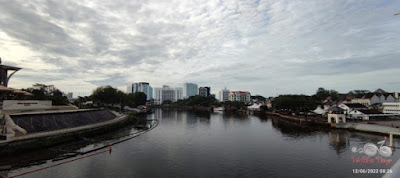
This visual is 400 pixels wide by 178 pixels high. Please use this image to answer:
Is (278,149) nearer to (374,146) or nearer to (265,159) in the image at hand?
(265,159)

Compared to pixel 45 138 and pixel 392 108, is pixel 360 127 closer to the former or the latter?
pixel 392 108

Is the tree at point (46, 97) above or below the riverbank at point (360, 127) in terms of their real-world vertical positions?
→ above

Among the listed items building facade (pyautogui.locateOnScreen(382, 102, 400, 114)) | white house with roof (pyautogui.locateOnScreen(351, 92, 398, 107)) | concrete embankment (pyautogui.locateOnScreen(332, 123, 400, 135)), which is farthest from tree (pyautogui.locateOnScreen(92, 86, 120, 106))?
white house with roof (pyautogui.locateOnScreen(351, 92, 398, 107))

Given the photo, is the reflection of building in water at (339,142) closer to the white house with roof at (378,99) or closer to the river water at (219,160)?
the river water at (219,160)

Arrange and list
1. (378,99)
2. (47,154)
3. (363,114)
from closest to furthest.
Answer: (47,154) → (363,114) → (378,99)


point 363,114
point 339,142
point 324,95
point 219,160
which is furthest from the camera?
point 324,95

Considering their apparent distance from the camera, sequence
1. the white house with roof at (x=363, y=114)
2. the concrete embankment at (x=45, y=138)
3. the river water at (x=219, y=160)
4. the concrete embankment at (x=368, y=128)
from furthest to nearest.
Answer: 1. the white house with roof at (x=363, y=114)
2. the concrete embankment at (x=368, y=128)
3. the concrete embankment at (x=45, y=138)
4. the river water at (x=219, y=160)

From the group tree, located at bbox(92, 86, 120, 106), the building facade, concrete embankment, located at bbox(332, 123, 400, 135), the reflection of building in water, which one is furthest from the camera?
tree, located at bbox(92, 86, 120, 106)

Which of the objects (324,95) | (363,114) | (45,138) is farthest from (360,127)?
(324,95)

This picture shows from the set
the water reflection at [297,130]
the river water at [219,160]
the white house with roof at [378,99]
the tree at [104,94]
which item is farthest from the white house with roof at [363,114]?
the tree at [104,94]

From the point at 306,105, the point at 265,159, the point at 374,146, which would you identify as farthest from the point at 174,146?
the point at 306,105

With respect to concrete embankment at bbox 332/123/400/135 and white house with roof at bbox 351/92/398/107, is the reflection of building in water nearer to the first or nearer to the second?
concrete embankment at bbox 332/123/400/135

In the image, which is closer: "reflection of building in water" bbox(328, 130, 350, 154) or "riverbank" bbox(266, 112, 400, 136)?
"reflection of building in water" bbox(328, 130, 350, 154)

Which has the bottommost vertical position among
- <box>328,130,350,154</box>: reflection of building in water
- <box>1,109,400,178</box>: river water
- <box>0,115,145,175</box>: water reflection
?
<box>1,109,400,178</box>: river water
